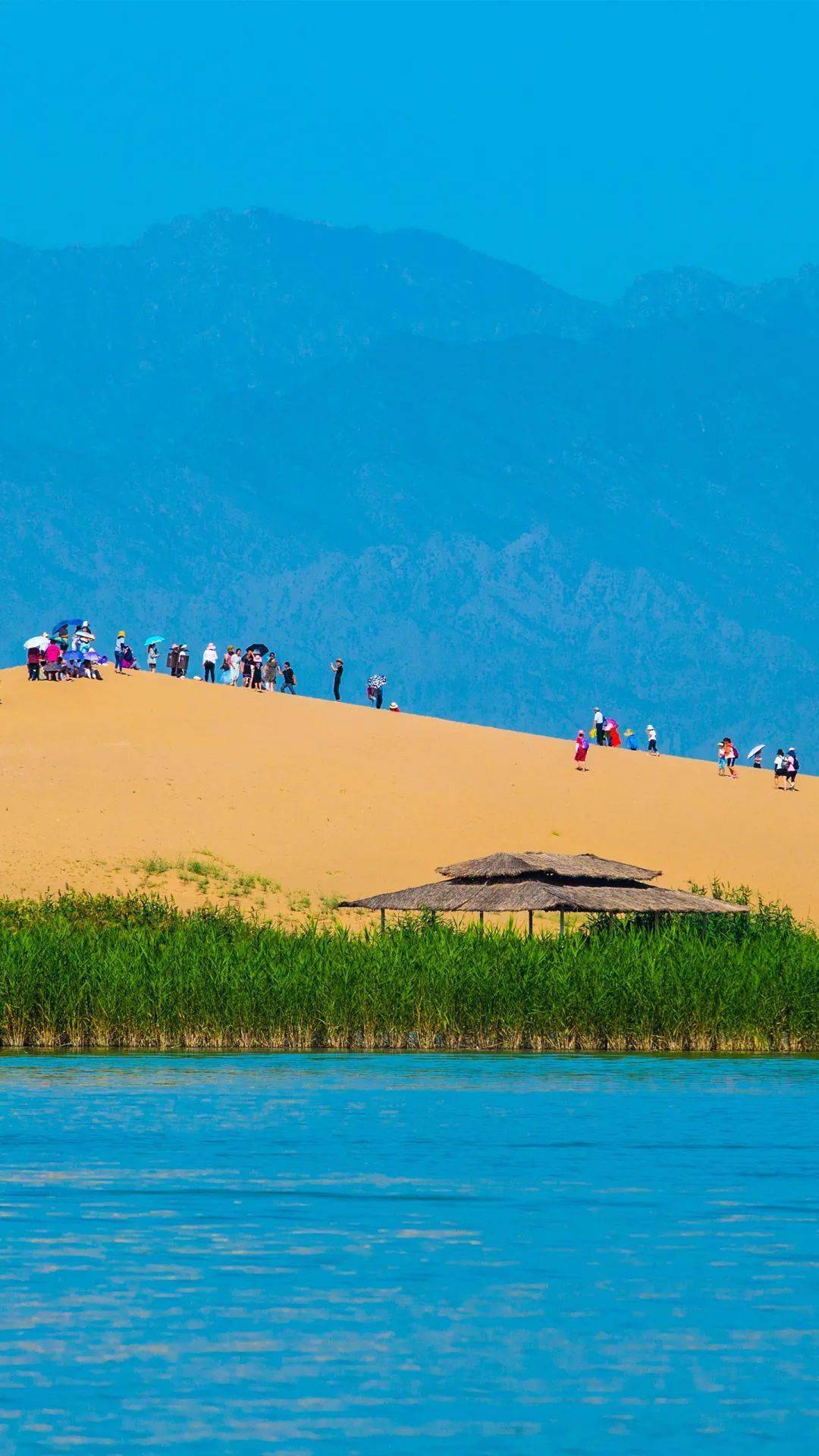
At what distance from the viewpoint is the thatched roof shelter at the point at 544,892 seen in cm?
4009

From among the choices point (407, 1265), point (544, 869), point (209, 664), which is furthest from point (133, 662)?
point (407, 1265)

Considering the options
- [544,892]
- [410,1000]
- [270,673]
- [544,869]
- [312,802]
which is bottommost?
[410,1000]

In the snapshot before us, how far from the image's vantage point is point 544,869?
4162 cm

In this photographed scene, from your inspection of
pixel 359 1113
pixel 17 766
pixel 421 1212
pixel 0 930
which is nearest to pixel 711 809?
pixel 17 766

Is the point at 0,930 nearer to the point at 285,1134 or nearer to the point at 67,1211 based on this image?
the point at 285,1134

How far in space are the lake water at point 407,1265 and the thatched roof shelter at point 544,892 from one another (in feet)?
31.9

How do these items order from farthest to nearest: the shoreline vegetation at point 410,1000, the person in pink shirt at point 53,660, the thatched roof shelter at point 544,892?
the person in pink shirt at point 53,660, the thatched roof shelter at point 544,892, the shoreline vegetation at point 410,1000

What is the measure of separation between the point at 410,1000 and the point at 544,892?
309 inches

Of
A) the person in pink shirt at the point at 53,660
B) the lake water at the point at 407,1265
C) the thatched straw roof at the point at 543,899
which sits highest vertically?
the person in pink shirt at the point at 53,660

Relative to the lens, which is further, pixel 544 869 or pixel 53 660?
pixel 53 660

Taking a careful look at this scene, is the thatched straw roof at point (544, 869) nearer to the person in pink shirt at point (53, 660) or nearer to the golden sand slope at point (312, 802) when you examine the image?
the golden sand slope at point (312, 802)

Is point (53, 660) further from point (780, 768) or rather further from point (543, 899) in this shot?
point (543, 899)

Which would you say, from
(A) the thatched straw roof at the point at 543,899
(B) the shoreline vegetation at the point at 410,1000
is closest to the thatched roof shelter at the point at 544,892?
(A) the thatched straw roof at the point at 543,899

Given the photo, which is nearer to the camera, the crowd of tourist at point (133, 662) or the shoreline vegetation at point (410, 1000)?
the shoreline vegetation at point (410, 1000)
